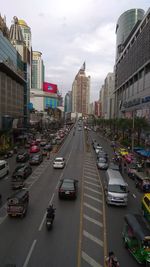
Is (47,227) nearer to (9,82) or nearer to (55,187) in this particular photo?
(55,187)

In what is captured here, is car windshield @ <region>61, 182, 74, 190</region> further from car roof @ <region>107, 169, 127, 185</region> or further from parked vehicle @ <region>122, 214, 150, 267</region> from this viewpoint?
parked vehicle @ <region>122, 214, 150, 267</region>

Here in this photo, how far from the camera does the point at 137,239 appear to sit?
43.1 ft

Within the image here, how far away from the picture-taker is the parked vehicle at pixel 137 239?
41.2ft

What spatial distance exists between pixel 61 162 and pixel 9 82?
5109cm

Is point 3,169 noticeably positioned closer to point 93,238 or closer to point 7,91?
point 93,238

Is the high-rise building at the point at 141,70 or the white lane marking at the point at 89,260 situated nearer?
the white lane marking at the point at 89,260

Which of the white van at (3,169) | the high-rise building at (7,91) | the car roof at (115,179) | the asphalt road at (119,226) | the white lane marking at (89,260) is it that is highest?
the high-rise building at (7,91)

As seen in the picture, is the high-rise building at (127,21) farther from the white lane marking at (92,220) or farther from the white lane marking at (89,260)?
the white lane marking at (89,260)

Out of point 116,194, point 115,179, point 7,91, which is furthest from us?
point 7,91

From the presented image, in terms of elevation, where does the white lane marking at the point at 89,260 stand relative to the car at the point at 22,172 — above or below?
below

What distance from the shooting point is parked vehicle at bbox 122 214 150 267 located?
494 inches

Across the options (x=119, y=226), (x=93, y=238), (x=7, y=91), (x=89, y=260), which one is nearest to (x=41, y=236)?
(x=93, y=238)

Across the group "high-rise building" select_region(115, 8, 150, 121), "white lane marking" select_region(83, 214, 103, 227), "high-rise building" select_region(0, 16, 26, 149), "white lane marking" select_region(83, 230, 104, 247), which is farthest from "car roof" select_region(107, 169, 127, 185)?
"high-rise building" select_region(115, 8, 150, 121)

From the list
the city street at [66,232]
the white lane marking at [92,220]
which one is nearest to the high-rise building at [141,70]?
the city street at [66,232]
